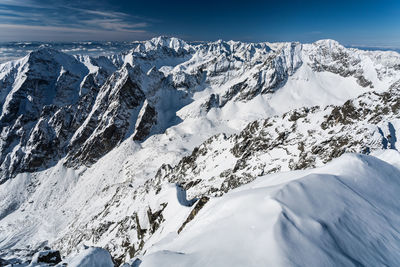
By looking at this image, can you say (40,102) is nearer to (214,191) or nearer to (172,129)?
(172,129)

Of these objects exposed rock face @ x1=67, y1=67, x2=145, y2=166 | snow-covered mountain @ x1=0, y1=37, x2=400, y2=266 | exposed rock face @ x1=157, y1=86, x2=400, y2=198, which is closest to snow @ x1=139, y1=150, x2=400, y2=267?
snow-covered mountain @ x1=0, y1=37, x2=400, y2=266

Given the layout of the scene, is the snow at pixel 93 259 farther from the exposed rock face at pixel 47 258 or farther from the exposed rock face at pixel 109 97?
the exposed rock face at pixel 109 97

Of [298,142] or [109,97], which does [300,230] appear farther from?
[109,97]

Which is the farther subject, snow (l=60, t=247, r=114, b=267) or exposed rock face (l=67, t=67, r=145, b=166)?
exposed rock face (l=67, t=67, r=145, b=166)

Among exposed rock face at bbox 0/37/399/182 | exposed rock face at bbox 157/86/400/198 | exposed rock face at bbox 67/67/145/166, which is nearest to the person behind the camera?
exposed rock face at bbox 157/86/400/198

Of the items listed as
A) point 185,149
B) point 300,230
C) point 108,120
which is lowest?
point 185,149

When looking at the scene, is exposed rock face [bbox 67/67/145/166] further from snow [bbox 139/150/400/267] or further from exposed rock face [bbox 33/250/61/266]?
snow [bbox 139/150/400/267]

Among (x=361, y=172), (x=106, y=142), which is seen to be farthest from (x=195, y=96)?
(x=361, y=172)

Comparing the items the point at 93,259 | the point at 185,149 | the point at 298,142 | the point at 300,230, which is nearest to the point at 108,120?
the point at 185,149
